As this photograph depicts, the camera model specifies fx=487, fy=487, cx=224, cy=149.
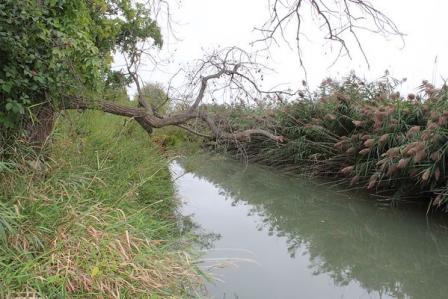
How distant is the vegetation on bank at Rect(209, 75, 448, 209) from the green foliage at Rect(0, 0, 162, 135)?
7.94 feet

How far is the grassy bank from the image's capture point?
2.89m

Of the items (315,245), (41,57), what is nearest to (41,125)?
(41,57)

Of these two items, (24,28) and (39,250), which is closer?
(39,250)

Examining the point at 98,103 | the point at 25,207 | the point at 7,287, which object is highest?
the point at 98,103

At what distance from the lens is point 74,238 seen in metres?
3.19

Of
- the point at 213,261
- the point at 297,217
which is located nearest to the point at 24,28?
the point at 213,261

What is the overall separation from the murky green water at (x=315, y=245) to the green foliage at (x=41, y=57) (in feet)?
6.82

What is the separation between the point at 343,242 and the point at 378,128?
7.89ft

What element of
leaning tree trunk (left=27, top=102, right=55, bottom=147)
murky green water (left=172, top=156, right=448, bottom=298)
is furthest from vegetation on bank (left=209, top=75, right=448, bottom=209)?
leaning tree trunk (left=27, top=102, right=55, bottom=147)

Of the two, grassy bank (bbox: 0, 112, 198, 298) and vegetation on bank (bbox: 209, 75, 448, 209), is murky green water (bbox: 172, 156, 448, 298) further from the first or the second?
grassy bank (bbox: 0, 112, 198, 298)

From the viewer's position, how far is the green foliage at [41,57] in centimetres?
387

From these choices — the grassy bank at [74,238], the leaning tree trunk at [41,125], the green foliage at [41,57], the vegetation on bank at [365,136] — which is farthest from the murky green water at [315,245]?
the green foliage at [41,57]

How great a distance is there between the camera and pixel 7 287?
270 centimetres

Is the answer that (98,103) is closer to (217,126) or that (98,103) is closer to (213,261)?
(217,126)
